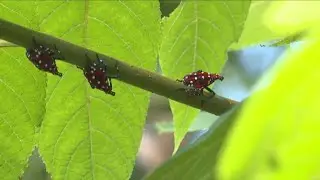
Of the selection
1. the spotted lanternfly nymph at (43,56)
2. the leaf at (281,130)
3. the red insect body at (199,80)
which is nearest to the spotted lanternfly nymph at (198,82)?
the red insect body at (199,80)

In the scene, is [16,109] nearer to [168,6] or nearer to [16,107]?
[16,107]

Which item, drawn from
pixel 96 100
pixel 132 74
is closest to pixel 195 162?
pixel 132 74

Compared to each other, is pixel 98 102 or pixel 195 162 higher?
pixel 195 162

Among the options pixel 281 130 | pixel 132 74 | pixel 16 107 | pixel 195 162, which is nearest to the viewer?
pixel 281 130

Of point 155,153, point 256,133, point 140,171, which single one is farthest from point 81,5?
point 155,153

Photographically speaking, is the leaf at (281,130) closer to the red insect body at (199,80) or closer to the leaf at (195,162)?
the leaf at (195,162)

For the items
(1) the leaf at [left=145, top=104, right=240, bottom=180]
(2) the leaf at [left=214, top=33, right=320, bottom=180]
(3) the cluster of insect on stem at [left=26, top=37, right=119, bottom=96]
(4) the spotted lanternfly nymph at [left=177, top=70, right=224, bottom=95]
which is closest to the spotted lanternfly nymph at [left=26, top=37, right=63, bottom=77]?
(3) the cluster of insect on stem at [left=26, top=37, right=119, bottom=96]

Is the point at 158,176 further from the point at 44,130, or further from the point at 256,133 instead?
the point at 44,130
